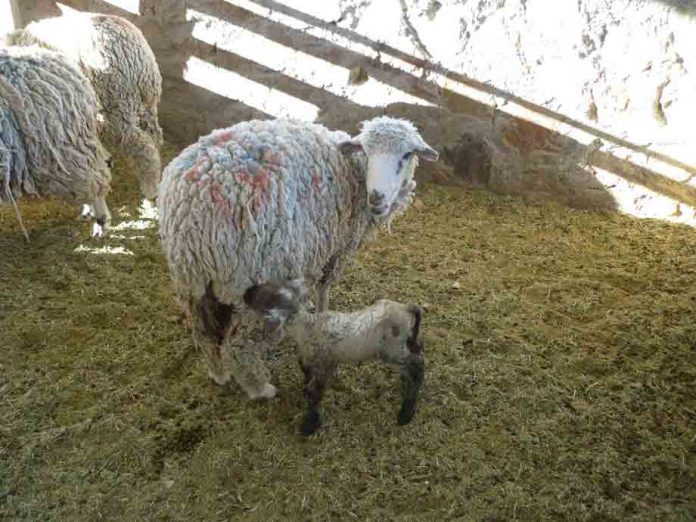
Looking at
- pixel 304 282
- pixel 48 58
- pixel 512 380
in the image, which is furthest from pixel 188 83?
pixel 512 380

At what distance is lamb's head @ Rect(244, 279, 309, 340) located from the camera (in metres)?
2.40

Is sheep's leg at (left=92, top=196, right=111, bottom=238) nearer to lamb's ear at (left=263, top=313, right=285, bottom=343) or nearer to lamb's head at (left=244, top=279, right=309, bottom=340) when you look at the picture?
lamb's head at (left=244, top=279, right=309, bottom=340)

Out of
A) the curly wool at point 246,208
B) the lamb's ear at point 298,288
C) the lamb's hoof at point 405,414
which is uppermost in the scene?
the curly wool at point 246,208

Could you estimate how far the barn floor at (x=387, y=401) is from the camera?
2.49 m

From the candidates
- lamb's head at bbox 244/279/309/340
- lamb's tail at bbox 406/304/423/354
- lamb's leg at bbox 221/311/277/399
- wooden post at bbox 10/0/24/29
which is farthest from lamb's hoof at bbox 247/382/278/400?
wooden post at bbox 10/0/24/29

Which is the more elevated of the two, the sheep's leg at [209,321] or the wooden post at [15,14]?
the wooden post at [15,14]

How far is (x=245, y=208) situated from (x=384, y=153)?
31.1 inches

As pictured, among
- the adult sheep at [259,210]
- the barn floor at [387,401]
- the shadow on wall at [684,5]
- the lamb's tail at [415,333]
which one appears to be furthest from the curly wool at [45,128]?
the shadow on wall at [684,5]

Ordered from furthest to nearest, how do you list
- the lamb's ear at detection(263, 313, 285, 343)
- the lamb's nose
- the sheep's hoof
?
1. the sheep's hoof
2. the lamb's nose
3. the lamb's ear at detection(263, 313, 285, 343)

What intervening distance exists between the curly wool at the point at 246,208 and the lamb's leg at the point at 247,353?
0.51 feet

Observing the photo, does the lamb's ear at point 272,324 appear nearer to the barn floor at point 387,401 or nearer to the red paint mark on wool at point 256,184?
the red paint mark on wool at point 256,184

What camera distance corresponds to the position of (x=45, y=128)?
139 inches

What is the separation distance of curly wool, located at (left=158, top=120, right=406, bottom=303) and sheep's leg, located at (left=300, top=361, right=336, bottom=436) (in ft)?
1.44

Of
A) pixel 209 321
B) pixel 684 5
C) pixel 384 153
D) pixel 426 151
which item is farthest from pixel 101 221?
pixel 684 5
